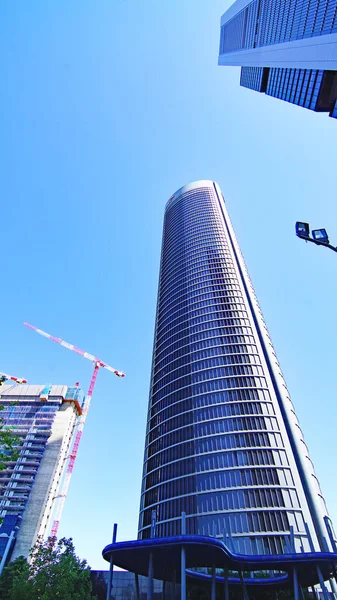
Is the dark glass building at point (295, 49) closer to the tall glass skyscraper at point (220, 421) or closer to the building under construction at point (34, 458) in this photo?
the tall glass skyscraper at point (220, 421)

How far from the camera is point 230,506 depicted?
64.0m

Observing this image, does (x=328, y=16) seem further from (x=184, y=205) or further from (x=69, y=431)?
(x=69, y=431)

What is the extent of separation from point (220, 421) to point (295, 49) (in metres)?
73.3

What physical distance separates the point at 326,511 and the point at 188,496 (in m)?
26.8

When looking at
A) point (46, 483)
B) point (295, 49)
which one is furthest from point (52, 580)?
point (46, 483)

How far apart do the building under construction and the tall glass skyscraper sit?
49517mm

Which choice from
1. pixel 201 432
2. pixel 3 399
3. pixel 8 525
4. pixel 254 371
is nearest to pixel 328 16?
pixel 254 371

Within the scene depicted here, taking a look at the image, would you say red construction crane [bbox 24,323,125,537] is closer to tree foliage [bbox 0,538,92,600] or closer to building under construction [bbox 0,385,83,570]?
building under construction [bbox 0,385,83,570]

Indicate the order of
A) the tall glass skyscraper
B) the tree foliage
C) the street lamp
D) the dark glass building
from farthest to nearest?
the tall glass skyscraper, the dark glass building, the tree foliage, the street lamp

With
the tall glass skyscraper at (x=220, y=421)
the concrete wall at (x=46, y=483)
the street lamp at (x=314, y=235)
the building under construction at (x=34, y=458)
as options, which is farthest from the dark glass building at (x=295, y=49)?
the concrete wall at (x=46, y=483)

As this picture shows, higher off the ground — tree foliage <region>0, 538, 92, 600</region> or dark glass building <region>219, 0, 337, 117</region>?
dark glass building <region>219, 0, 337, 117</region>

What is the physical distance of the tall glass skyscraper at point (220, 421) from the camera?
63125mm

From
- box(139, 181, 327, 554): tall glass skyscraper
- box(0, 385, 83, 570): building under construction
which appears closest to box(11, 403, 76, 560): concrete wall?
box(0, 385, 83, 570): building under construction

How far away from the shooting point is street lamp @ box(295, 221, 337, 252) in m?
11.5
